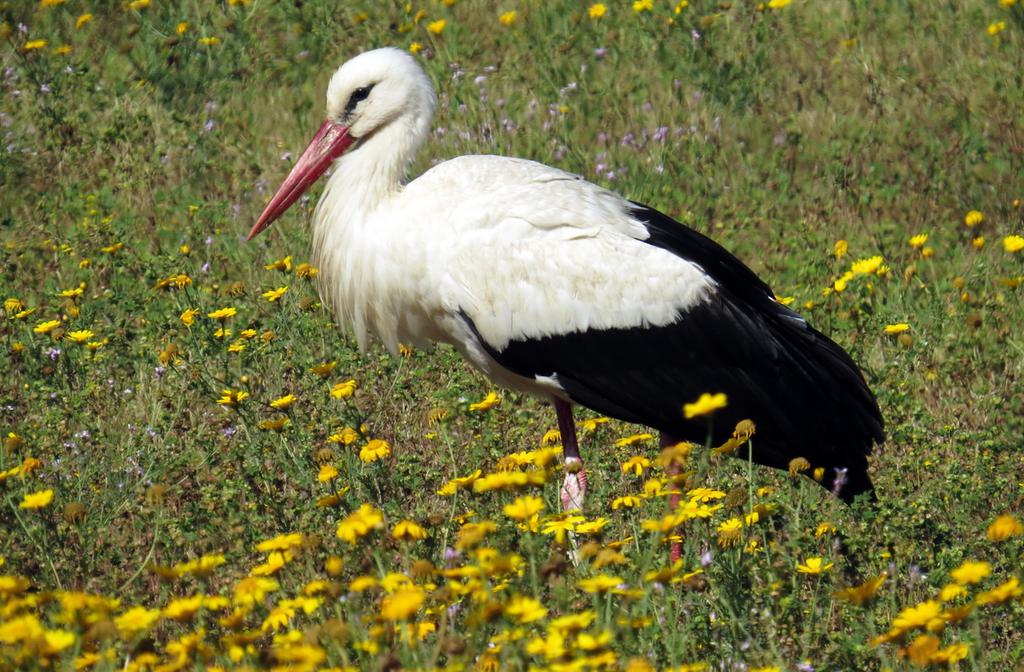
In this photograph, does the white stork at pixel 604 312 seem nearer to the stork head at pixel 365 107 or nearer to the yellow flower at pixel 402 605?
the stork head at pixel 365 107

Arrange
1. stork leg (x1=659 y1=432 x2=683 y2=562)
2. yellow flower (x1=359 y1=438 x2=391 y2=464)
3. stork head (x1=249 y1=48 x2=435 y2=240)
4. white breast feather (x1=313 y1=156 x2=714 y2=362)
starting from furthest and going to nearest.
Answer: stork head (x1=249 y1=48 x2=435 y2=240)
white breast feather (x1=313 y1=156 x2=714 y2=362)
stork leg (x1=659 y1=432 x2=683 y2=562)
yellow flower (x1=359 y1=438 x2=391 y2=464)

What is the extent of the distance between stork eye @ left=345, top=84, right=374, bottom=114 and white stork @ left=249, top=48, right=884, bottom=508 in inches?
16.5

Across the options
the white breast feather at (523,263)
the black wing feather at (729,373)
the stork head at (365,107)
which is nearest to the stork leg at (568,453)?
the black wing feather at (729,373)

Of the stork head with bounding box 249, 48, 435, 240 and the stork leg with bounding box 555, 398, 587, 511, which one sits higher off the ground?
the stork head with bounding box 249, 48, 435, 240

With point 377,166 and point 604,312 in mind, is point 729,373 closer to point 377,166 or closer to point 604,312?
point 604,312

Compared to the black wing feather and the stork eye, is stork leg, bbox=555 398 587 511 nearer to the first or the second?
the black wing feather

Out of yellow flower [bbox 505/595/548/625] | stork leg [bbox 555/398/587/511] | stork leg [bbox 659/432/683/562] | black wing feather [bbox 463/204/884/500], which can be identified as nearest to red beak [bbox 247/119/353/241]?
black wing feather [bbox 463/204/884/500]

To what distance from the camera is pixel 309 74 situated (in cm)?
746

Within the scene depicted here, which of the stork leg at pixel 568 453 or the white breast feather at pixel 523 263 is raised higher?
the white breast feather at pixel 523 263

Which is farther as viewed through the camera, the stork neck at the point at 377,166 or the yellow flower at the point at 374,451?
the stork neck at the point at 377,166

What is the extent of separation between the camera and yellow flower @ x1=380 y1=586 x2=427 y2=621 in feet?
7.93

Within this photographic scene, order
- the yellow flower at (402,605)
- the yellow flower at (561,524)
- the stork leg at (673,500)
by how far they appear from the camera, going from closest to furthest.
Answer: the yellow flower at (402,605) → the yellow flower at (561,524) → the stork leg at (673,500)

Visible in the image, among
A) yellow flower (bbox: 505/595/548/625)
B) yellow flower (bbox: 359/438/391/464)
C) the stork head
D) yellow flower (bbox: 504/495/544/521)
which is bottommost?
yellow flower (bbox: 359/438/391/464)

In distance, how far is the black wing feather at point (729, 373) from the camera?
168 inches
